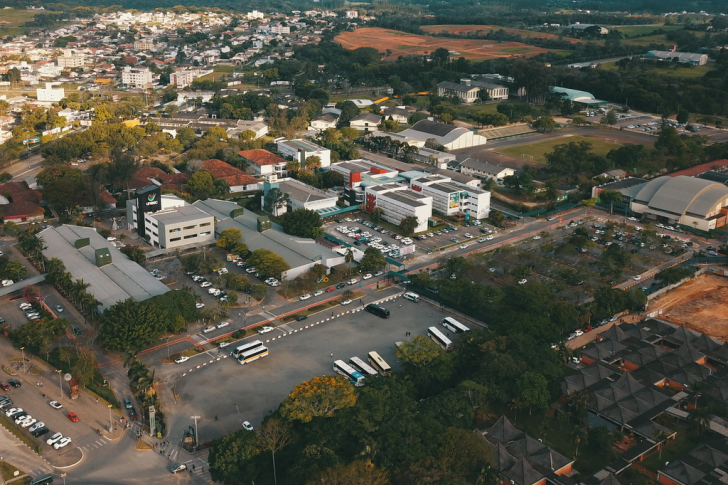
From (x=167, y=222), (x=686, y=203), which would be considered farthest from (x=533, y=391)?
(x=686, y=203)

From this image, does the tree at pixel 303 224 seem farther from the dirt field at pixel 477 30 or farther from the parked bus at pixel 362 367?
the dirt field at pixel 477 30

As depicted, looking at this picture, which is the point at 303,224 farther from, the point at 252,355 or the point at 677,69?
the point at 677,69

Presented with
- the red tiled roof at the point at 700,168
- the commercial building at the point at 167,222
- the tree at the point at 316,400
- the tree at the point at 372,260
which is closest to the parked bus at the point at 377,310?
the tree at the point at 372,260

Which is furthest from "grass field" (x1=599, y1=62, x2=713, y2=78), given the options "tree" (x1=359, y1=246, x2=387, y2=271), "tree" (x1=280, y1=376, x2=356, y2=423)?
"tree" (x1=280, y1=376, x2=356, y2=423)

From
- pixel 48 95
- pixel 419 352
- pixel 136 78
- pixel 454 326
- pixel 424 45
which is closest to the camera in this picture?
pixel 419 352

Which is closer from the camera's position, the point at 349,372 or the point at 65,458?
the point at 65,458

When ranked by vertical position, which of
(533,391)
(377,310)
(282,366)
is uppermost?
(533,391)

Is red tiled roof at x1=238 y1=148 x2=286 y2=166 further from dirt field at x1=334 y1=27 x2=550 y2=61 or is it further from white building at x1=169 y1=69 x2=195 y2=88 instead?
dirt field at x1=334 y1=27 x2=550 y2=61
